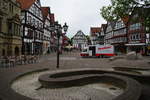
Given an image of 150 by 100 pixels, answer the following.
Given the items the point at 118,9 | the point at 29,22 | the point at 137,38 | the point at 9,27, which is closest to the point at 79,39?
the point at 137,38

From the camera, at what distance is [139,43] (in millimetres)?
45250

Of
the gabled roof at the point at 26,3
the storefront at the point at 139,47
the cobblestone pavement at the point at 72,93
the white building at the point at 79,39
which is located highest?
the gabled roof at the point at 26,3

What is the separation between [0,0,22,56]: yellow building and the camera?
78.0 feet

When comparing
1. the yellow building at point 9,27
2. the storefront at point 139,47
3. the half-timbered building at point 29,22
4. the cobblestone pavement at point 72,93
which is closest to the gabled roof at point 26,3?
the half-timbered building at point 29,22

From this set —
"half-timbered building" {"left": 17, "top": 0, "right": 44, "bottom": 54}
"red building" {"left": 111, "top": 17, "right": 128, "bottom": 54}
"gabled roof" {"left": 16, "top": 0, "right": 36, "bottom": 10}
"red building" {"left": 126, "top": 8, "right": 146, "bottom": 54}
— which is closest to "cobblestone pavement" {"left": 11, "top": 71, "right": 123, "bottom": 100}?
"half-timbered building" {"left": 17, "top": 0, "right": 44, "bottom": 54}

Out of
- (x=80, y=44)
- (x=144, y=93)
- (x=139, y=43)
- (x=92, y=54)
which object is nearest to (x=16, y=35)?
(x=92, y=54)

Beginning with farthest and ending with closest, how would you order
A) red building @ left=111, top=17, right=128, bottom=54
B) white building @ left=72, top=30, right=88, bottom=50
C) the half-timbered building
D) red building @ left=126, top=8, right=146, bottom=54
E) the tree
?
white building @ left=72, top=30, right=88, bottom=50, red building @ left=111, top=17, right=128, bottom=54, red building @ left=126, top=8, right=146, bottom=54, the half-timbered building, the tree

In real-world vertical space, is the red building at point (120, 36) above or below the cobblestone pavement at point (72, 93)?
above

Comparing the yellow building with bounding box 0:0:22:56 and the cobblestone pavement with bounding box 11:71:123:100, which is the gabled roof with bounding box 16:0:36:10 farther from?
the cobblestone pavement with bounding box 11:71:123:100

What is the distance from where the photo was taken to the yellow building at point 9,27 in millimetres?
23766

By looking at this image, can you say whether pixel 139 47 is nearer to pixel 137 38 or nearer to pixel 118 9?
pixel 137 38

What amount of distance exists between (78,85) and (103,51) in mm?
27346

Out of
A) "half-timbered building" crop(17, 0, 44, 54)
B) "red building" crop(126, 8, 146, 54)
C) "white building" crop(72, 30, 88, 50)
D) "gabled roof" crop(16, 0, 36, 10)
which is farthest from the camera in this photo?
"white building" crop(72, 30, 88, 50)

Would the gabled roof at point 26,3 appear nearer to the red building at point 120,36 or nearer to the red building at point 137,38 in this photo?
the red building at point 137,38
